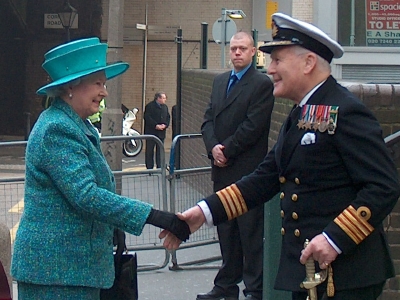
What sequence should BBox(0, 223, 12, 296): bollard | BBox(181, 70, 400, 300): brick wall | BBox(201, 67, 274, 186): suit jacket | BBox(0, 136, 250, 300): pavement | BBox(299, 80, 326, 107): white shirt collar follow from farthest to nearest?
BBox(0, 136, 250, 300): pavement
BBox(201, 67, 274, 186): suit jacket
BBox(181, 70, 400, 300): brick wall
BBox(0, 223, 12, 296): bollard
BBox(299, 80, 326, 107): white shirt collar

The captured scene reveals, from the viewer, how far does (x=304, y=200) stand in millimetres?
3350

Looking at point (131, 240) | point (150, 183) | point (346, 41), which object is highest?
point (346, 41)

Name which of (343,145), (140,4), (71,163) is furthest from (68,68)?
(140,4)

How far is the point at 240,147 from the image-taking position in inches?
252

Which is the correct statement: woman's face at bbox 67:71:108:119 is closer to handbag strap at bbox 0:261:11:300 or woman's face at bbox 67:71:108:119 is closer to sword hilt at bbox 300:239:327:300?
handbag strap at bbox 0:261:11:300

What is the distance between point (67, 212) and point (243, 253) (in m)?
3.16

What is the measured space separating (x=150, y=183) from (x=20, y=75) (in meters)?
19.5

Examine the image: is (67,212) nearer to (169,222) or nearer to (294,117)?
(169,222)

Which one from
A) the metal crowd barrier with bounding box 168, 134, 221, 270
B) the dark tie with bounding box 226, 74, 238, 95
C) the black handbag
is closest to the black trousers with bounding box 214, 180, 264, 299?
the dark tie with bounding box 226, 74, 238, 95

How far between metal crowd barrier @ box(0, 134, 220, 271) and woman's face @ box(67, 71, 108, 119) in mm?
3316

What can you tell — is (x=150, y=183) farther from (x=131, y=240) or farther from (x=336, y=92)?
(x=336, y=92)

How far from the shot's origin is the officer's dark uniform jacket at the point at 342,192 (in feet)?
10.3

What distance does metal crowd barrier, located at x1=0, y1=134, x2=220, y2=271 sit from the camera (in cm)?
740

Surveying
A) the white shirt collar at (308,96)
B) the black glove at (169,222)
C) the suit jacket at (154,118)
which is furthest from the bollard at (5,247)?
the suit jacket at (154,118)
